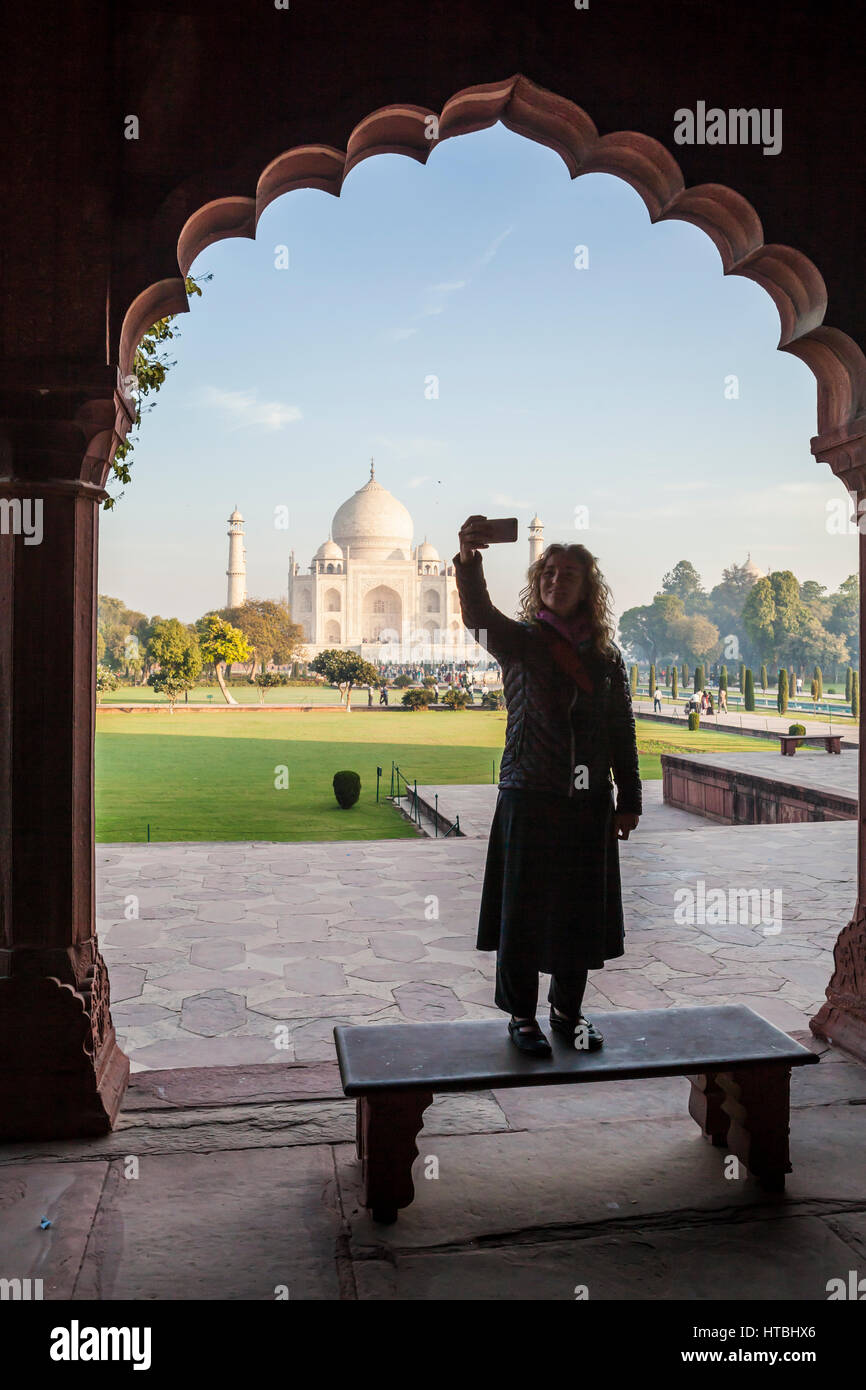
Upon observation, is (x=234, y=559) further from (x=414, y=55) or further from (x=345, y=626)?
(x=414, y=55)

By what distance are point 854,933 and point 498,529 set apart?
161 centimetres

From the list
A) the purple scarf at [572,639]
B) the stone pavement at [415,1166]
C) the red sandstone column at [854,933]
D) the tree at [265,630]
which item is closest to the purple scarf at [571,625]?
the purple scarf at [572,639]

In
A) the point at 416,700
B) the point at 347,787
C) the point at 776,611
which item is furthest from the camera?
the point at 776,611

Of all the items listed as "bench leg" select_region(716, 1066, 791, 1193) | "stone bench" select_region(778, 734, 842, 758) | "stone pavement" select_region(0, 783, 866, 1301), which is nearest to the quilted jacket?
"bench leg" select_region(716, 1066, 791, 1193)

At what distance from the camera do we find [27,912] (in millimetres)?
2275

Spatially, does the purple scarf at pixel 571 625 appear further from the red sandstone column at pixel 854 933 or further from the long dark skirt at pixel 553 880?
the red sandstone column at pixel 854 933

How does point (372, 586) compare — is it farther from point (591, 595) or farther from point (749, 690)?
point (591, 595)

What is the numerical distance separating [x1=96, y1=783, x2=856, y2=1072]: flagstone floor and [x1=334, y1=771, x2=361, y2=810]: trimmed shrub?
3493 millimetres

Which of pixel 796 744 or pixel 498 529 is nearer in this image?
pixel 498 529

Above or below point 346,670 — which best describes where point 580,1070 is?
below

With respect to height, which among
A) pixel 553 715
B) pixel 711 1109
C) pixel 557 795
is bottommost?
pixel 711 1109

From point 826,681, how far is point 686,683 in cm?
828

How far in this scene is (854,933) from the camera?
268cm

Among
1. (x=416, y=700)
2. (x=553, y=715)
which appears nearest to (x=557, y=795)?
(x=553, y=715)
